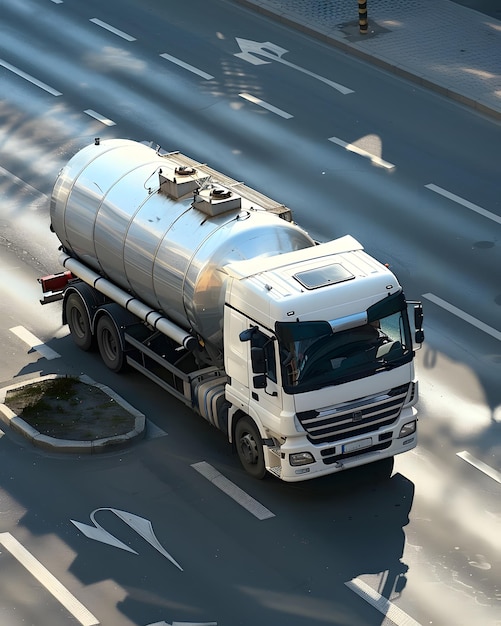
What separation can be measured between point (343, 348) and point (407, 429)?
151 centimetres

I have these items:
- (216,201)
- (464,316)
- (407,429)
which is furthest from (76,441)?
(464,316)

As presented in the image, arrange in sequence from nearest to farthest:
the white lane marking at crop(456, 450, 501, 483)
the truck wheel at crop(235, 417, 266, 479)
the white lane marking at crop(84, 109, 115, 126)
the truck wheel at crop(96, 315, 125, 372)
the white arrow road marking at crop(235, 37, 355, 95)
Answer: the truck wheel at crop(235, 417, 266, 479)
the white lane marking at crop(456, 450, 501, 483)
the truck wheel at crop(96, 315, 125, 372)
the white lane marking at crop(84, 109, 115, 126)
the white arrow road marking at crop(235, 37, 355, 95)

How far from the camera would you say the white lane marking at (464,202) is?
26375 mm

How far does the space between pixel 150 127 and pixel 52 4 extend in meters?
8.49

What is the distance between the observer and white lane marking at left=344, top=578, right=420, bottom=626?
16219 mm

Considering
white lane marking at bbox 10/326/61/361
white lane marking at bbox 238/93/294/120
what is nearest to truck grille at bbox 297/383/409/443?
white lane marking at bbox 10/326/61/361

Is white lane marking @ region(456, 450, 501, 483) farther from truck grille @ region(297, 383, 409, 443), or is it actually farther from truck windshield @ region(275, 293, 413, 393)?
truck windshield @ region(275, 293, 413, 393)

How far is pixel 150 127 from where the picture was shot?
30.3 meters

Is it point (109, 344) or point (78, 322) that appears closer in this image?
point (109, 344)

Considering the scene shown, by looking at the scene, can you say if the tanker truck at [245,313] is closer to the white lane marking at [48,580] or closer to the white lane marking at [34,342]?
the white lane marking at [34,342]

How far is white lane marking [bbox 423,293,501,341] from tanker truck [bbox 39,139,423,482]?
3.93 meters

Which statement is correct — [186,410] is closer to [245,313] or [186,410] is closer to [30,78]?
[245,313]

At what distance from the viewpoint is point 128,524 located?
18.3 meters

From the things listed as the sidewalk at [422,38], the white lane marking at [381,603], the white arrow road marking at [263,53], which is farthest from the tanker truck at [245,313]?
the sidewalk at [422,38]
